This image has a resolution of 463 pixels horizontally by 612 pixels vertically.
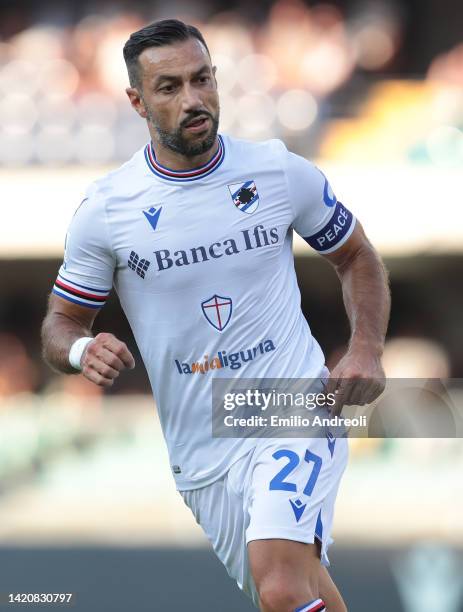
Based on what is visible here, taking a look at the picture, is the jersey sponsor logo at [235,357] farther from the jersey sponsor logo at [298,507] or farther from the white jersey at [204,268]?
the jersey sponsor logo at [298,507]

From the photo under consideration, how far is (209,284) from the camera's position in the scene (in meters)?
4.09

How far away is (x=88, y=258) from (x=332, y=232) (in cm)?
88

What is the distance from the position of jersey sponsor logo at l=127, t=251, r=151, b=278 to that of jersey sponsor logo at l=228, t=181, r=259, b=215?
0.37 m

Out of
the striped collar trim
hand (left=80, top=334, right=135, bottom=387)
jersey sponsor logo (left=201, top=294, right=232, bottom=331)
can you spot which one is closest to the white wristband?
hand (left=80, top=334, right=135, bottom=387)

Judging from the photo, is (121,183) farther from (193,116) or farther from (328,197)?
(328,197)

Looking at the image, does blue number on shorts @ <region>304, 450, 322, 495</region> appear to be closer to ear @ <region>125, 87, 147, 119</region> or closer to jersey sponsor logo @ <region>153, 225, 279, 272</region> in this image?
jersey sponsor logo @ <region>153, 225, 279, 272</region>

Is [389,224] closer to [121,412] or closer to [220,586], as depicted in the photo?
[121,412]

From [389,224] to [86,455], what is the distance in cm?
370

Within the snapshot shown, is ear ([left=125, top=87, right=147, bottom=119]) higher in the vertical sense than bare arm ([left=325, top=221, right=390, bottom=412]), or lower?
higher

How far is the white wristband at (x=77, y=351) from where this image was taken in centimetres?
398

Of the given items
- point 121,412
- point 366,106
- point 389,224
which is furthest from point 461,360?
point 121,412

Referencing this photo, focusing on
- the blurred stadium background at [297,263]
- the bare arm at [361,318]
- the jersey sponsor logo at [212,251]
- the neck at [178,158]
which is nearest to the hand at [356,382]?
the bare arm at [361,318]

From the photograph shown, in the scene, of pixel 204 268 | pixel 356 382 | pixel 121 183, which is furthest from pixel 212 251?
pixel 356 382

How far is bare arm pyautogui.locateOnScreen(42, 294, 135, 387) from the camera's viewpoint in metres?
3.68
